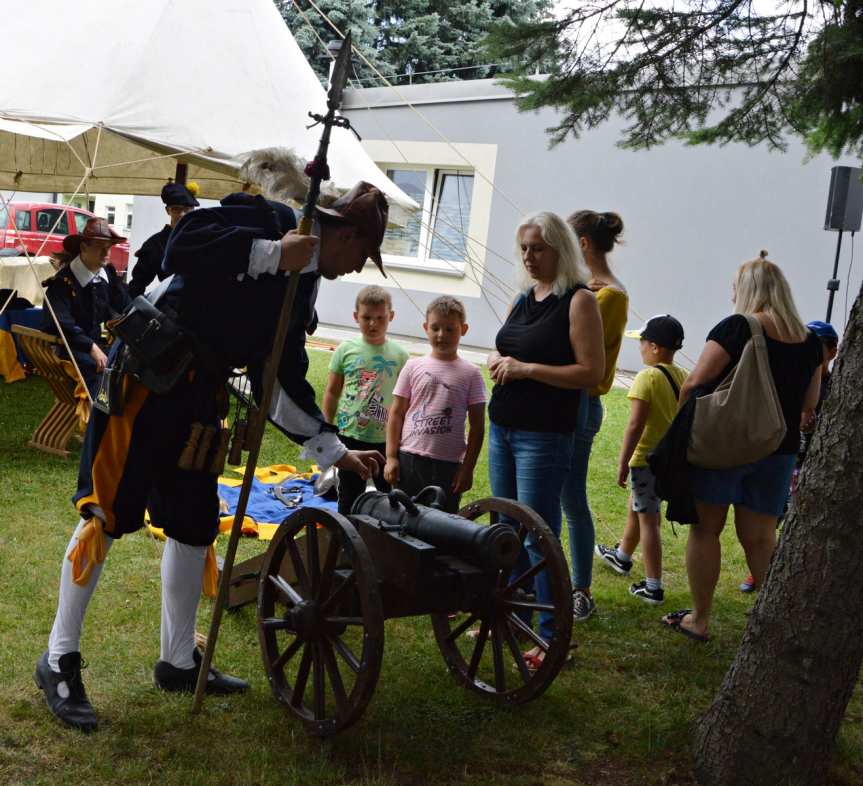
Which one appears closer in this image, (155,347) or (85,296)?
(155,347)

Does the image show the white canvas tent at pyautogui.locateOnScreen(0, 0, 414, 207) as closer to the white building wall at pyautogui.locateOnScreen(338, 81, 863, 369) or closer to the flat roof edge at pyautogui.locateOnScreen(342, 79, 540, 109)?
the white building wall at pyautogui.locateOnScreen(338, 81, 863, 369)

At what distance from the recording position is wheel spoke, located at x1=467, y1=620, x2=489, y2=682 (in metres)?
3.36

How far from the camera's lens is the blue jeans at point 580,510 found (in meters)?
4.25

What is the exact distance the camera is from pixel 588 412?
421 centimetres

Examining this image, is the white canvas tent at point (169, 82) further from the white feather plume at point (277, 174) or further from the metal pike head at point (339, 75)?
the metal pike head at point (339, 75)

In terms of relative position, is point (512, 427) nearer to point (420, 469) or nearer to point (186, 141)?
point (420, 469)

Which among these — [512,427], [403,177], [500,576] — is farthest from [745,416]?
[403,177]

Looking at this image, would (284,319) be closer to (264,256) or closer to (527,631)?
(264,256)

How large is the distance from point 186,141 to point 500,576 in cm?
500

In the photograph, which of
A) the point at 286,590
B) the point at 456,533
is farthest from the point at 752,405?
the point at 286,590

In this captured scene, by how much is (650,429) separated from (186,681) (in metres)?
2.59

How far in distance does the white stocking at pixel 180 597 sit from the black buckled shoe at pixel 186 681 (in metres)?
0.02

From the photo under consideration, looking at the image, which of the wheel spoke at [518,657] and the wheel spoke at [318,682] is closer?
the wheel spoke at [318,682]

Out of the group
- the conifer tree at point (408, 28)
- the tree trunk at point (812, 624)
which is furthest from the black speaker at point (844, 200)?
the conifer tree at point (408, 28)
